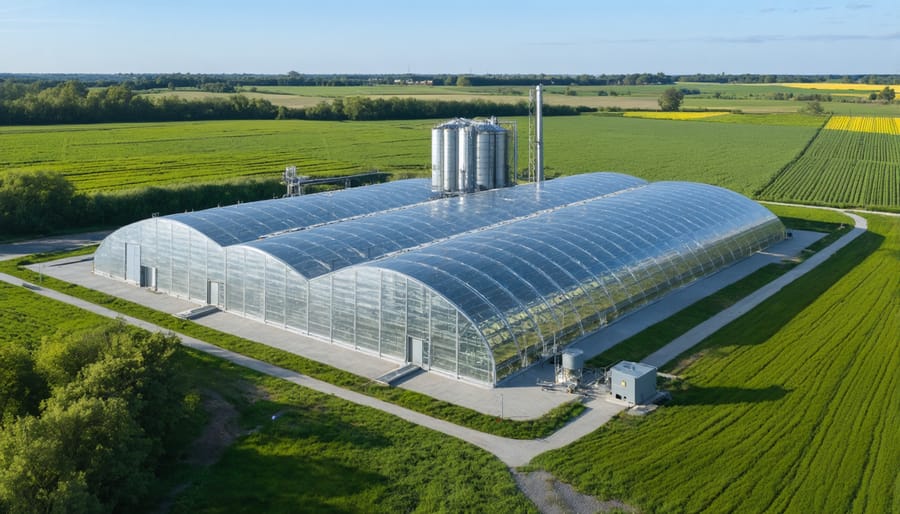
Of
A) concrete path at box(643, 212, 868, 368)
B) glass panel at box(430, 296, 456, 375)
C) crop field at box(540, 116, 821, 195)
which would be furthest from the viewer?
crop field at box(540, 116, 821, 195)

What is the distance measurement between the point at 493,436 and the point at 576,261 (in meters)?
14.6

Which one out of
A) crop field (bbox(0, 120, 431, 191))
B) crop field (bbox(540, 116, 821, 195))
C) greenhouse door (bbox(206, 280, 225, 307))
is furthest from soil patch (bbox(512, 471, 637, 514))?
crop field (bbox(540, 116, 821, 195))

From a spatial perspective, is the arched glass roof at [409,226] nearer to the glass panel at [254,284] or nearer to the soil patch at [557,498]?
the glass panel at [254,284]

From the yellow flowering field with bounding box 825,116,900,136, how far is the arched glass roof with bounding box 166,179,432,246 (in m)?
122

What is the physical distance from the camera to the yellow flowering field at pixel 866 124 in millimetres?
148500

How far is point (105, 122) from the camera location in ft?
464

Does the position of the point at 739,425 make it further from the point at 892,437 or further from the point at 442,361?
the point at 442,361

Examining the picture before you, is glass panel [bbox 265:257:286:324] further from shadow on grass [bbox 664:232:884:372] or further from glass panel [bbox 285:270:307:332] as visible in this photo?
shadow on grass [bbox 664:232:884:372]

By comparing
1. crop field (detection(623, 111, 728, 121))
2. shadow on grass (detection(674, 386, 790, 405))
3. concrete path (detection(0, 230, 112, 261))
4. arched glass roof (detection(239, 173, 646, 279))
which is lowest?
shadow on grass (detection(674, 386, 790, 405))

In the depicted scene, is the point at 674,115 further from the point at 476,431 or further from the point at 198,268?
the point at 476,431

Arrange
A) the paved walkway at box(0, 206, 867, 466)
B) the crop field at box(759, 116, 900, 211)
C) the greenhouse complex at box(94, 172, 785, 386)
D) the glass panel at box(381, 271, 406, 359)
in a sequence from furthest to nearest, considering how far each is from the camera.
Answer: the crop field at box(759, 116, 900, 211)
the glass panel at box(381, 271, 406, 359)
the greenhouse complex at box(94, 172, 785, 386)
the paved walkway at box(0, 206, 867, 466)

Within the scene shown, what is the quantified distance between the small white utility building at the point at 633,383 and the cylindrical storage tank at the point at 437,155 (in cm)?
2949

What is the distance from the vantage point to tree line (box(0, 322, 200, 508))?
61.0ft

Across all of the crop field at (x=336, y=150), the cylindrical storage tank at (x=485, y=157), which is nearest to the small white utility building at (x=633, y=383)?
the cylindrical storage tank at (x=485, y=157)
